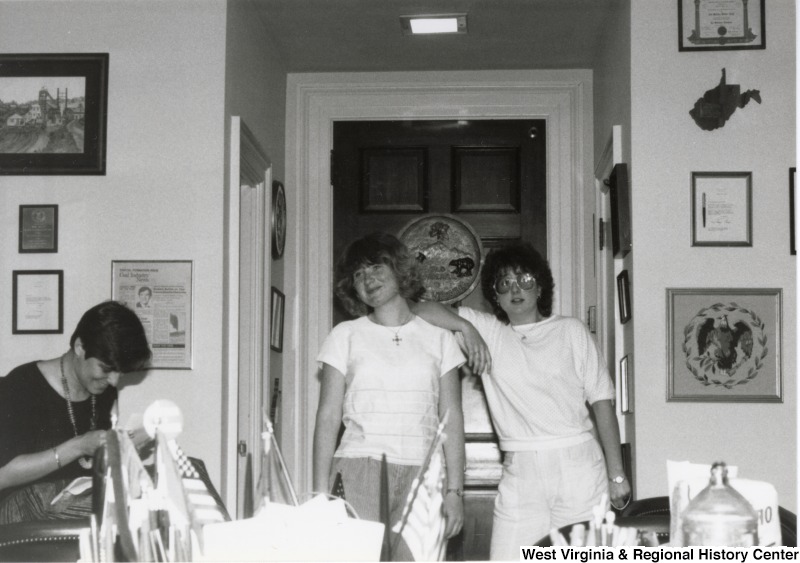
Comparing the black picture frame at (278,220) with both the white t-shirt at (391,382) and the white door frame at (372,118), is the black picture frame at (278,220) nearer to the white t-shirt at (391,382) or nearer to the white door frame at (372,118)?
the white door frame at (372,118)

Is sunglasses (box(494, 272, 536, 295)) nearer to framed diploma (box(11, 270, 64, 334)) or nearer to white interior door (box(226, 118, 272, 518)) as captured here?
white interior door (box(226, 118, 272, 518))

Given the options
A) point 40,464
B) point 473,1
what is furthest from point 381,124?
point 40,464

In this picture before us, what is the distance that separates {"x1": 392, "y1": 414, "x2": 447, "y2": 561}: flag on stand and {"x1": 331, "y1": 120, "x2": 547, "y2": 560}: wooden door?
2.82 metres

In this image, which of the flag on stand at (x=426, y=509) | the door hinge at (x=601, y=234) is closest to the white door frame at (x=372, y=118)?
the door hinge at (x=601, y=234)

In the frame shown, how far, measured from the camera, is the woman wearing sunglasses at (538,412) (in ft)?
8.56

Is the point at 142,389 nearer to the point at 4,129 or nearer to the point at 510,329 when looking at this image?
the point at 4,129

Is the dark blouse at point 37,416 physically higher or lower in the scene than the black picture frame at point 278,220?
lower

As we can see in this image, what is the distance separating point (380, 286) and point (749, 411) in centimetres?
118

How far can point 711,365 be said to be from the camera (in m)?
2.91

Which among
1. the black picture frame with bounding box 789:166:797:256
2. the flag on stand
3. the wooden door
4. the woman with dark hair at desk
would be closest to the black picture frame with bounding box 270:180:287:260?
the wooden door

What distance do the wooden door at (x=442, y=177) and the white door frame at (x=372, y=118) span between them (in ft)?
0.15

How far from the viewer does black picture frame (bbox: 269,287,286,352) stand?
378 cm

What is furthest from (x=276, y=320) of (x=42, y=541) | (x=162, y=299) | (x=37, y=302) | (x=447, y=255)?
(x=42, y=541)

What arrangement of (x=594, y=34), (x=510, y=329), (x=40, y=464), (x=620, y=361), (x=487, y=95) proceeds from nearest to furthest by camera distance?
(x=40, y=464)
(x=510, y=329)
(x=620, y=361)
(x=594, y=34)
(x=487, y=95)
